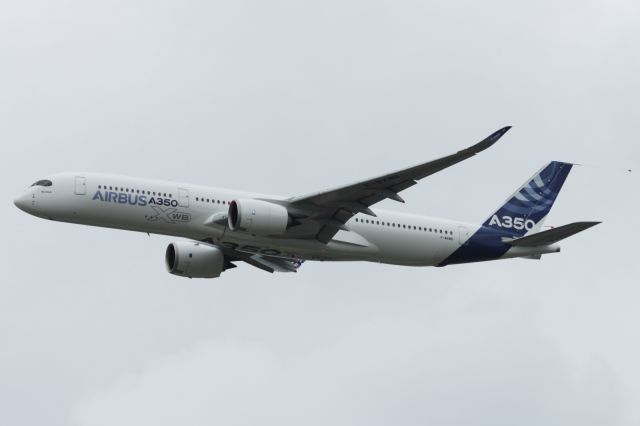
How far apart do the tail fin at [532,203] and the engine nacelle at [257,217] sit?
11002mm

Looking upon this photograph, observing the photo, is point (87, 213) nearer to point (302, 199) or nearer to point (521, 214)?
point (302, 199)

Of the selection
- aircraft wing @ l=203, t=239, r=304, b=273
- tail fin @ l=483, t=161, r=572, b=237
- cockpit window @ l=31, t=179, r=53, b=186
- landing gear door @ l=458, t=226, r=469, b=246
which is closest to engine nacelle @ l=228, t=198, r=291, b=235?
cockpit window @ l=31, t=179, r=53, b=186

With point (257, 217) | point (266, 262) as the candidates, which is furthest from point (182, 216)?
point (266, 262)

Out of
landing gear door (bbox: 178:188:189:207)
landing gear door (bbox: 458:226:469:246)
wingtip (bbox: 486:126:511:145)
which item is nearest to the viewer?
wingtip (bbox: 486:126:511:145)

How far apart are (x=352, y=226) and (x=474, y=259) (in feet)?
20.1

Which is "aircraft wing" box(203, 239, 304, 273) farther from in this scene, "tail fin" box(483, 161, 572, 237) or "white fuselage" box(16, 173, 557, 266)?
"tail fin" box(483, 161, 572, 237)

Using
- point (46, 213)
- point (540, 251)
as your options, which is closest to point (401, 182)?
point (540, 251)

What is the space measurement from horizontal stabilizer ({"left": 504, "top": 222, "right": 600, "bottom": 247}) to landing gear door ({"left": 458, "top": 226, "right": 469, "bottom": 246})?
6.16ft

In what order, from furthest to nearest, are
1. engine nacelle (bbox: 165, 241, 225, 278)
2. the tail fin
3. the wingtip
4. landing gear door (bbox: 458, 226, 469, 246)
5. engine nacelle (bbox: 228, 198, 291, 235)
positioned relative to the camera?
the tail fin, engine nacelle (bbox: 165, 241, 225, 278), landing gear door (bbox: 458, 226, 469, 246), engine nacelle (bbox: 228, 198, 291, 235), the wingtip

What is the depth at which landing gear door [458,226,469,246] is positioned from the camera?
188 feet

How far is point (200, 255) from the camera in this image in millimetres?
58875

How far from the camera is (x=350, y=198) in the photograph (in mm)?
52844

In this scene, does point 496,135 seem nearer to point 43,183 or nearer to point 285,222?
point 285,222

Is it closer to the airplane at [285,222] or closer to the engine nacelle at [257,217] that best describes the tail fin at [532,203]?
the airplane at [285,222]
